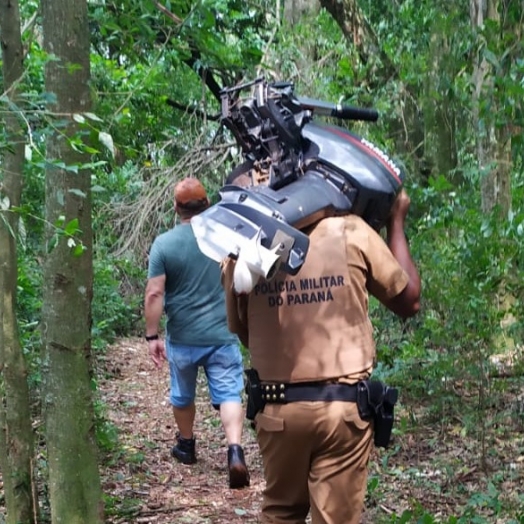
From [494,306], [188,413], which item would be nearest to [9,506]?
[188,413]

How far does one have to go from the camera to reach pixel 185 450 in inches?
229

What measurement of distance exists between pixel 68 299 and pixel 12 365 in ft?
2.56

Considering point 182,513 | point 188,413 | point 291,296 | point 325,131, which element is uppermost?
point 325,131

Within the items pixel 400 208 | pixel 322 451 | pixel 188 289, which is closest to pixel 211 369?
pixel 188 289

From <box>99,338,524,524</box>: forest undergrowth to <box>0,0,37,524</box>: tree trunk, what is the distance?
65 cm

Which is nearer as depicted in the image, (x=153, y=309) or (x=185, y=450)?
(x=153, y=309)

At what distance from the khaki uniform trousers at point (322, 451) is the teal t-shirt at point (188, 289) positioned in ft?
8.21

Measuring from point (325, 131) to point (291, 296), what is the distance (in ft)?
2.14

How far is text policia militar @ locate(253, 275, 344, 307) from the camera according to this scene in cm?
291

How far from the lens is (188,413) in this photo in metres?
5.71

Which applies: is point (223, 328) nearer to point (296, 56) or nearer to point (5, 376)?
point (5, 376)

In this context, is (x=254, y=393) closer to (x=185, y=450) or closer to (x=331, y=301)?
(x=331, y=301)

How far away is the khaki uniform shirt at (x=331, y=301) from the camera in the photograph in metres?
2.91

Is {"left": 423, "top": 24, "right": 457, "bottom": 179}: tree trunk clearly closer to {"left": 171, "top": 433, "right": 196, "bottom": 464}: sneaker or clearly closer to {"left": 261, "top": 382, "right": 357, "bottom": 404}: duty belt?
{"left": 171, "top": 433, "right": 196, "bottom": 464}: sneaker
